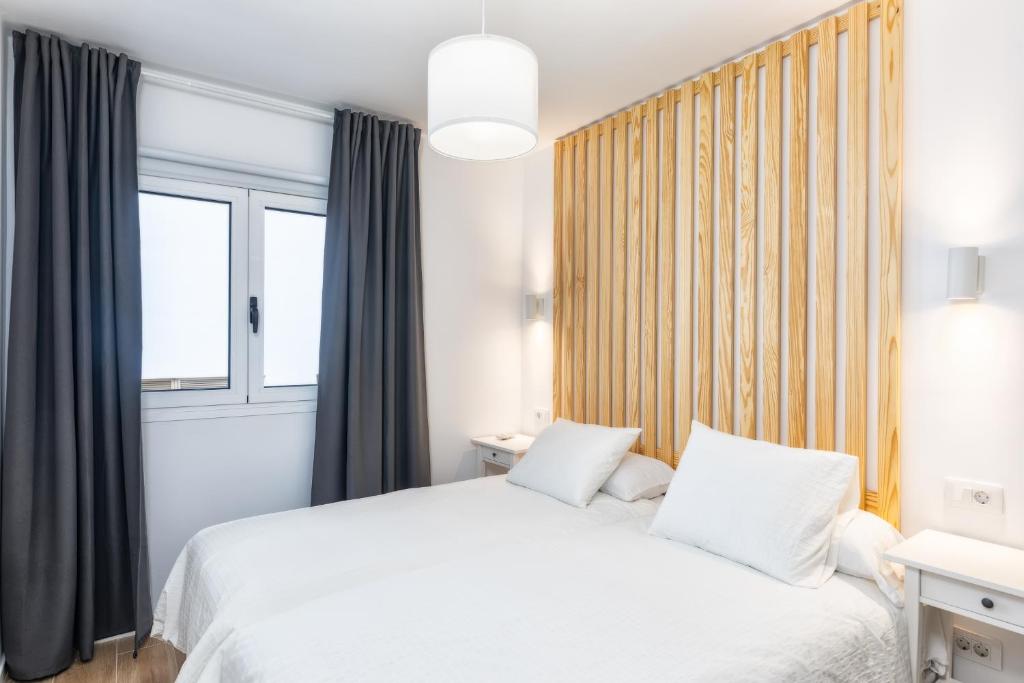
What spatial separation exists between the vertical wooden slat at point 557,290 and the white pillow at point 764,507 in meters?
1.46

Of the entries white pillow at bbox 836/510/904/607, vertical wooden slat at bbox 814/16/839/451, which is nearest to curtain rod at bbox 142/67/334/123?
vertical wooden slat at bbox 814/16/839/451

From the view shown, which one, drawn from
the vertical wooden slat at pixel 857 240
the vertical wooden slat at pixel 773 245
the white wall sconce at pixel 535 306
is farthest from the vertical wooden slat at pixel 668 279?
the white wall sconce at pixel 535 306

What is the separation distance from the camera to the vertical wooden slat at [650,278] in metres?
2.99

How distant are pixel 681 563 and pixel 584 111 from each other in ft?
7.71

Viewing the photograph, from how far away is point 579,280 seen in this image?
3.47 meters

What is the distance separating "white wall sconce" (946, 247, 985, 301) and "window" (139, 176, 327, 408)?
2783 millimetres

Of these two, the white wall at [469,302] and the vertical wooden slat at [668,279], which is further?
the white wall at [469,302]

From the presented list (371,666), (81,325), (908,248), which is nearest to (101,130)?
(81,325)

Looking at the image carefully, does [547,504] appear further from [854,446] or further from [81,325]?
[81,325]

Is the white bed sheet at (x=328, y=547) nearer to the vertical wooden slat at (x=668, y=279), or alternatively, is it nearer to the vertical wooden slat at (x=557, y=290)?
the vertical wooden slat at (x=668, y=279)

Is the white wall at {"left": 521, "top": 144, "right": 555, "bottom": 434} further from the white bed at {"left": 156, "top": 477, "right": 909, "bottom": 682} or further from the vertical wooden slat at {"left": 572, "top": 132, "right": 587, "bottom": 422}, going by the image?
the white bed at {"left": 156, "top": 477, "right": 909, "bottom": 682}

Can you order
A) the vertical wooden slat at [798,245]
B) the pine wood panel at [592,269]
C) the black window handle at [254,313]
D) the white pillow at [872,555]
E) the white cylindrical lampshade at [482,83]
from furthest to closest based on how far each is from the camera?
1. the pine wood panel at [592,269]
2. the black window handle at [254,313]
3. the vertical wooden slat at [798,245]
4. the white pillow at [872,555]
5. the white cylindrical lampshade at [482,83]

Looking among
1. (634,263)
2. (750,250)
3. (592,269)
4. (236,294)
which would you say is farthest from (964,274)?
(236,294)

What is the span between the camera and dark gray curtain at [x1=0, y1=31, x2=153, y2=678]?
2.37m
